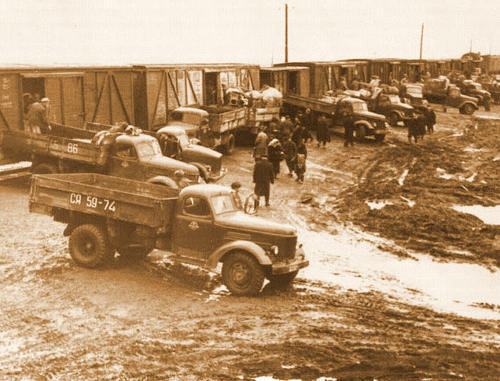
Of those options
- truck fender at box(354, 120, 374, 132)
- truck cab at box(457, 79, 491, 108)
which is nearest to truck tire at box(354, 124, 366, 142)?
truck fender at box(354, 120, 374, 132)

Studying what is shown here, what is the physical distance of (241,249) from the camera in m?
10.7

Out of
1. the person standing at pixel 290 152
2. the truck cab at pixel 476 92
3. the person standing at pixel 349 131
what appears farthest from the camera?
the truck cab at pixel 476 92

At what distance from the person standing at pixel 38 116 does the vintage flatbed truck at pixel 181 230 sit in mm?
6751

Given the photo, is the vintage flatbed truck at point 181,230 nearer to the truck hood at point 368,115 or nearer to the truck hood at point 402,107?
the truck hood at point 368,115

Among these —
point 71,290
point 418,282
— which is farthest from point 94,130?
point 418,282

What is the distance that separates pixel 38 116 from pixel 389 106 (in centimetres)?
2304

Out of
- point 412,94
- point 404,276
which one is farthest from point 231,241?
point 412,94

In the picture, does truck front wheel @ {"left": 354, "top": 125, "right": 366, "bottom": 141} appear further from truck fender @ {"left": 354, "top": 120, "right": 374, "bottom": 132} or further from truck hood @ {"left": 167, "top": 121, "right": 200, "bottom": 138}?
truck hood @ {"left": 167, "top": 121, "right": 200, "bottom": 138}

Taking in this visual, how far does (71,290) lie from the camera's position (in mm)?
10844

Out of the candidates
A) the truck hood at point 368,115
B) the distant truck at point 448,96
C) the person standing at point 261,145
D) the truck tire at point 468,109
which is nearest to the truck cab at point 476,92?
the distant truck at point 448,96

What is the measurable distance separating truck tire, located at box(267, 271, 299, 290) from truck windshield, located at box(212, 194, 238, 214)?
147 centimetres

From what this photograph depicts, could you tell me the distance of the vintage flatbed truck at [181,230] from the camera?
35.4 feet

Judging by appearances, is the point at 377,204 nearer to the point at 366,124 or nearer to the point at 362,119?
the point at 366,124

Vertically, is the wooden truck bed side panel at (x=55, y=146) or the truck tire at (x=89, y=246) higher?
the wooden truck bed side panel at (x=55, y=146)
